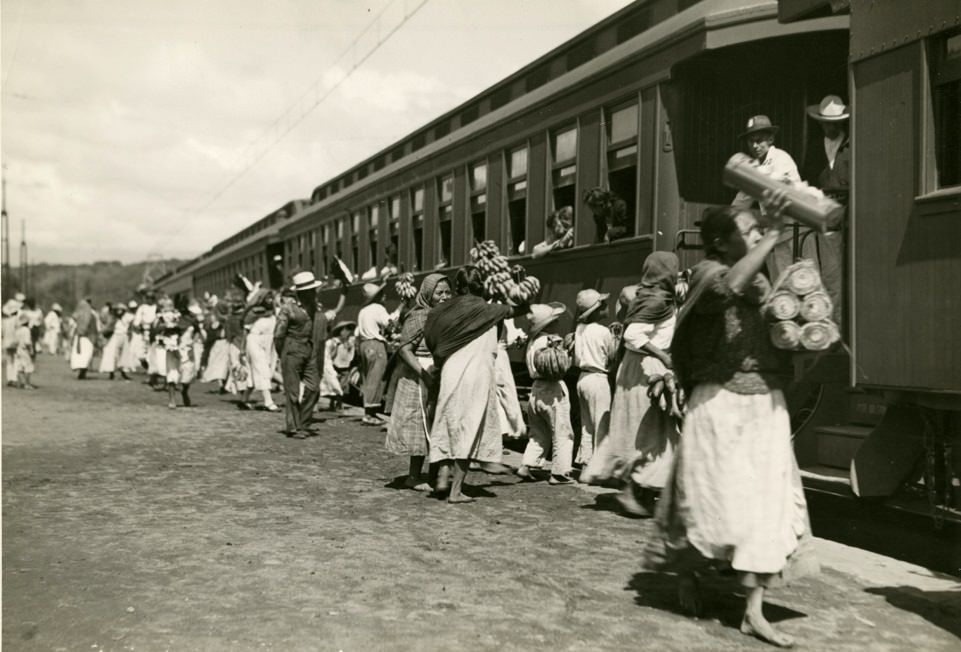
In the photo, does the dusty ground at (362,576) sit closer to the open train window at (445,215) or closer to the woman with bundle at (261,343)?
the open train window at (445,215)

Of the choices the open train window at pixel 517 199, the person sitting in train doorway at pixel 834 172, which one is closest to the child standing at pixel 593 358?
the person sitting in train doorway at pixel 834 172

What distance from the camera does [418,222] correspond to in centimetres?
1433

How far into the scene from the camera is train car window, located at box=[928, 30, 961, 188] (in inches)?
211

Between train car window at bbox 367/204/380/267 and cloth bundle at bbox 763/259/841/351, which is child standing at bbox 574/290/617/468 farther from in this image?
train car window at bbox 367/204/380/267

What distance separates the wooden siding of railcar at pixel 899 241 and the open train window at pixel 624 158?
282 cm

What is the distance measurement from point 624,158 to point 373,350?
5.38 metres

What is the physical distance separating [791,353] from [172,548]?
3.54 m

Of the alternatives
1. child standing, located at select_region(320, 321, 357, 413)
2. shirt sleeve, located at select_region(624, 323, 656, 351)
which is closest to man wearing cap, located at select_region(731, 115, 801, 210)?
shirt sleeve, located at select_region(624, 323, 656, 351)

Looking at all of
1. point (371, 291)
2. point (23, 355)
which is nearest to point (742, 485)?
point (371, 291)

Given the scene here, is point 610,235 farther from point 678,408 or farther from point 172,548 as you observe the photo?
point 172,548

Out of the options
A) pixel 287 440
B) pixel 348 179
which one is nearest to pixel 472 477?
pixel 287 440

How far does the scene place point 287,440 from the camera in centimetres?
1145

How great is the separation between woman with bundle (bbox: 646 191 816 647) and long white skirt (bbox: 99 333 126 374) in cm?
2241

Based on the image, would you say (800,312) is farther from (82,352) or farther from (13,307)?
(82,352)
